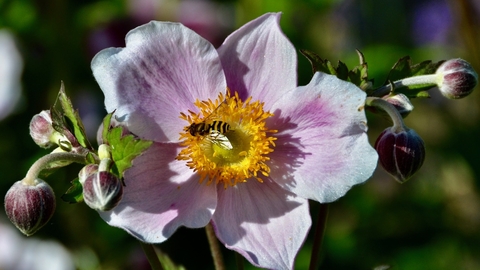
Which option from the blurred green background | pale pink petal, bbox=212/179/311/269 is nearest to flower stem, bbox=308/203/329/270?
pale pink petal, bbox=212/179/311/269

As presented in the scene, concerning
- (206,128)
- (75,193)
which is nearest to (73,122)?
(75,193)

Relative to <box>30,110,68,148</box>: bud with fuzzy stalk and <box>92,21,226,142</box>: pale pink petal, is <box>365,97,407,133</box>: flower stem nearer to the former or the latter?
<box>92,21,226,142</box>: pale pink petal

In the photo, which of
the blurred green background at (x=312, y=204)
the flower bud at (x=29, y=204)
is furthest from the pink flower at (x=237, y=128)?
the blurred green background at (x=312, y=204)

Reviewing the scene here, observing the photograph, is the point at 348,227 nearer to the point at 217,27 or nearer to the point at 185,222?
the point at 217,27

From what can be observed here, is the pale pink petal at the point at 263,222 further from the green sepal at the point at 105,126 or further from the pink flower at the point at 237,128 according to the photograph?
the green sepal at the point at 105,126

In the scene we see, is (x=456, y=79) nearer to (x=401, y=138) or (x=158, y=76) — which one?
(x=401, y=138)

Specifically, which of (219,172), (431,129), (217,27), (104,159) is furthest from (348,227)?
(104,159)
